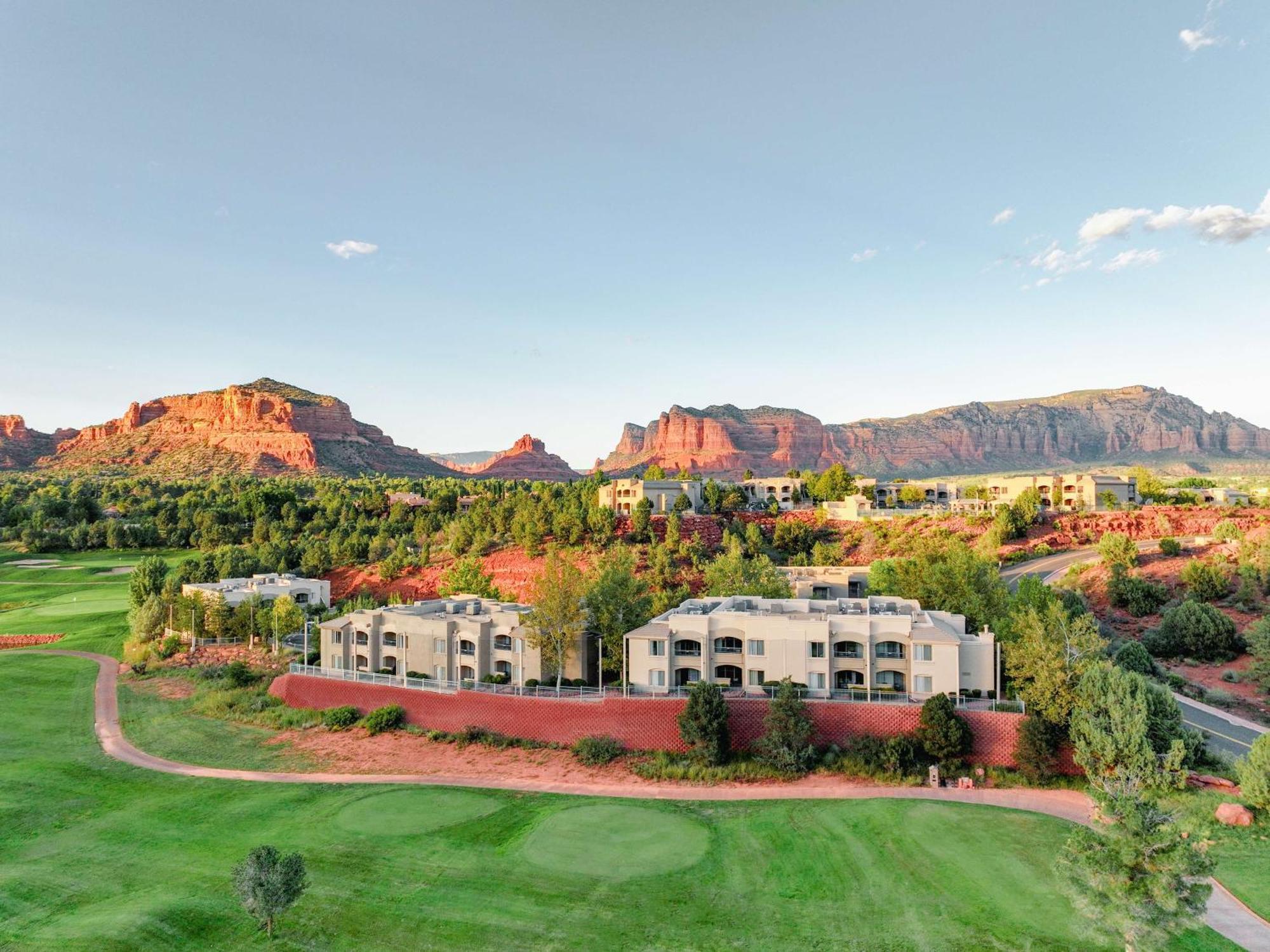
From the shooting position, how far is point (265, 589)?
6606 cm

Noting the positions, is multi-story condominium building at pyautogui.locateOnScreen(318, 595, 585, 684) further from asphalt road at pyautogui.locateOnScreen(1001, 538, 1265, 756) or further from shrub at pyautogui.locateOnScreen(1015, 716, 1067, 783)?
asphalt road at pyautogui.locateOnScreen(1001, 538, 1265, 756)

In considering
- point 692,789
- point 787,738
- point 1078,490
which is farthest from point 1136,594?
point 692,789

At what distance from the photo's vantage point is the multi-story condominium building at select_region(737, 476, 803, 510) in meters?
118

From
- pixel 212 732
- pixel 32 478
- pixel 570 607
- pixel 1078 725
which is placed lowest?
pixel 212 732

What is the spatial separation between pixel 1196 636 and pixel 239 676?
210 feet

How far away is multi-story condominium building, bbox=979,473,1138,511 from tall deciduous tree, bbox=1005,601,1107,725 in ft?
196

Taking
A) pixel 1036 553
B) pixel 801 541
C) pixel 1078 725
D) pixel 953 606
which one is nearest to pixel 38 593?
pixel 801 541

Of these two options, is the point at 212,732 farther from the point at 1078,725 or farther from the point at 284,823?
the point at 1078,725

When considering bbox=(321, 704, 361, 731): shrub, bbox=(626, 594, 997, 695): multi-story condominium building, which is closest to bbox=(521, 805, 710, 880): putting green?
bbox=(626, 594, 997, 695): multi-story condominium building

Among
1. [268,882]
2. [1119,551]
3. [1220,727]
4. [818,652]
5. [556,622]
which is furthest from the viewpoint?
[1119,551]

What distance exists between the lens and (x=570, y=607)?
136ft

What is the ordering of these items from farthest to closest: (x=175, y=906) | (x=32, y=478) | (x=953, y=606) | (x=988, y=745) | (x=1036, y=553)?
(x=32, y=478) → (x=1036, y=553) → (x=953, y=606) → (x=988, y=745) → (x=175, y=906)

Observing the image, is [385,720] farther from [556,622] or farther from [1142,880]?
[1142,880]

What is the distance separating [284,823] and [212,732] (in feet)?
53.3
